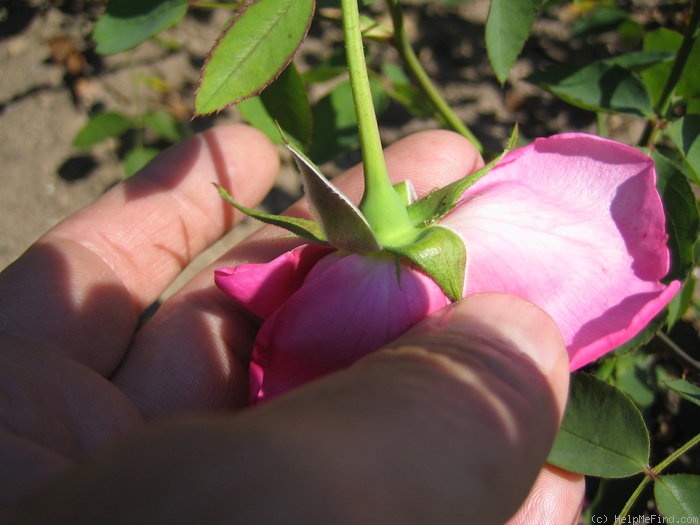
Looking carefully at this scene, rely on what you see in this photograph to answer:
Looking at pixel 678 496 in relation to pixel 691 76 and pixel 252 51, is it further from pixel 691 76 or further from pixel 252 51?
pixel 252 51

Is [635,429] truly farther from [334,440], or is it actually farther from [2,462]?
[2,462]

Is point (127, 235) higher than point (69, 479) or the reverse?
the reverse

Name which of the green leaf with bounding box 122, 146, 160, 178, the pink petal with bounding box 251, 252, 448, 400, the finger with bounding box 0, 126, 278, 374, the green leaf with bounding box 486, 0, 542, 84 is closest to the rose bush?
the pink petal with bounding box 251, 252, 448, 400

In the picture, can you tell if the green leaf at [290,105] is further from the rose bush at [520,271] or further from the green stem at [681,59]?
the green stem at [681,59]

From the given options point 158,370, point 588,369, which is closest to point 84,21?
point 158,370

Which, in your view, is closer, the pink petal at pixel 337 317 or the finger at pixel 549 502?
the pink petal at pixel 337 317

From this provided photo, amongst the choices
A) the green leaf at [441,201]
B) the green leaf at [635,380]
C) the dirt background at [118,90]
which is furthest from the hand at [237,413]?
the dirt background at [118,90]
